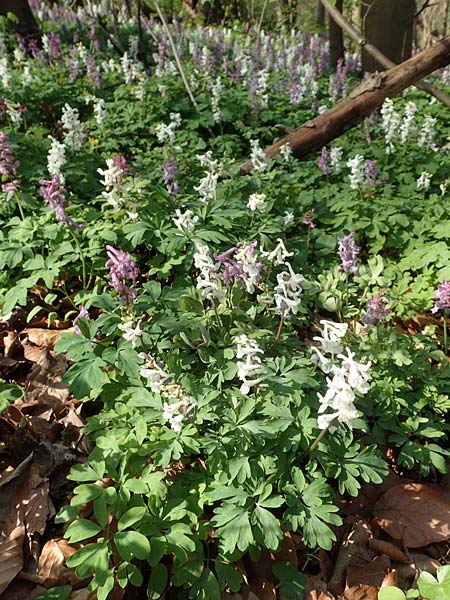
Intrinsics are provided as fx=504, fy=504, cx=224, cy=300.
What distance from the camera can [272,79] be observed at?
8.46m

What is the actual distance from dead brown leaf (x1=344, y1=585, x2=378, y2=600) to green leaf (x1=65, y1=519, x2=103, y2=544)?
1086 mm

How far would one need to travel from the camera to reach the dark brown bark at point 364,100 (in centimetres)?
534

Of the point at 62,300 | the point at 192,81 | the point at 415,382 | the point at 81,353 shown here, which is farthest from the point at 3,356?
the point at 192,81

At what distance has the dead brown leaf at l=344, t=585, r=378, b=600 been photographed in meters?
2.10

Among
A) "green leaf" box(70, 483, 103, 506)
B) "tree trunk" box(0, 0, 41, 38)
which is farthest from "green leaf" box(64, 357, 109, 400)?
"tree trunk" box(0, 0, 41, 38)

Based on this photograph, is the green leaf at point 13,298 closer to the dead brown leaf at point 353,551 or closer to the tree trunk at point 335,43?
the dead brown leaf at point 353,551

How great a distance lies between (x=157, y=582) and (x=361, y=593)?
2.87 feet

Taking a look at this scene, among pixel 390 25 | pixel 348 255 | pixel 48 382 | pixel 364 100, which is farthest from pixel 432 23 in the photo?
pixel 48 382

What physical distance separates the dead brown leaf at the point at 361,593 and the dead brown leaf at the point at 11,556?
1.36 metres

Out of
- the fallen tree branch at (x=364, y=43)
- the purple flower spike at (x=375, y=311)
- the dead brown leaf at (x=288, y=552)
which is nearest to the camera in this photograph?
the dead brown leaf at (x=288, y=552)

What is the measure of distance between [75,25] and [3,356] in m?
11.0

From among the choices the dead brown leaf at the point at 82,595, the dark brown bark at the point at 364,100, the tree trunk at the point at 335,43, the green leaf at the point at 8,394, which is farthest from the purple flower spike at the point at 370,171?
the tree trunk at the point at 335,43

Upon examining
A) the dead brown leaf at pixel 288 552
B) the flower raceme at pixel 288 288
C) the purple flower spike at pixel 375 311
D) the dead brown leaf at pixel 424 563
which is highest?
the flower raceme at pixel 288 288

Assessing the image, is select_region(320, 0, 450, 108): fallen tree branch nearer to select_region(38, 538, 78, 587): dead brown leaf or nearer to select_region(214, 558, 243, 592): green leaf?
select_region(214, 558, 243, 592): green leaf
